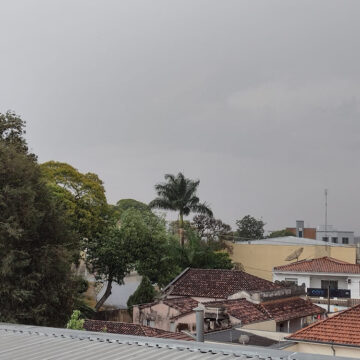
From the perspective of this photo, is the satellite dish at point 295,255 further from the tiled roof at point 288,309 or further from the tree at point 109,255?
the tree at point 109,255

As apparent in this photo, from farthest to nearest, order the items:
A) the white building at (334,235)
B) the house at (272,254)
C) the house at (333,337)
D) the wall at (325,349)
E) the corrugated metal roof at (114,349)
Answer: the white building at (334,235) → the house at (272,254) → the house at (333,337) → the wall at (325,349) → the corrugated metal roof at (114,349)

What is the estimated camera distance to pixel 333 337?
14.9m

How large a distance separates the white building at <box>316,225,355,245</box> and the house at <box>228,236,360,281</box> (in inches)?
912

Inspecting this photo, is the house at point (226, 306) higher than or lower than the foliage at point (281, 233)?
lower

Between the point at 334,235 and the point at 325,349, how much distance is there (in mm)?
58796

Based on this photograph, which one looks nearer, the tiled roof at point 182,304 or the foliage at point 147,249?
the tiled roof at point 182,304

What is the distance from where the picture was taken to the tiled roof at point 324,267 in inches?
1497

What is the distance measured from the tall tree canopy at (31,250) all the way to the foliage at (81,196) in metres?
12.3

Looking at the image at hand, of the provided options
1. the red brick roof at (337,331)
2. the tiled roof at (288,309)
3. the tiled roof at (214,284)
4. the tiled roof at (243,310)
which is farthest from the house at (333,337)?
the tiled roof at (214,284)

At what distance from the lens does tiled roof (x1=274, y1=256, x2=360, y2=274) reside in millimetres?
38031

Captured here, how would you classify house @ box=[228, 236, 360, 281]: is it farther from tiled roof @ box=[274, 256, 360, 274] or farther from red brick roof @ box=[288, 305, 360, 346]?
red brick roof @ box=[288, 305, 360, 346]

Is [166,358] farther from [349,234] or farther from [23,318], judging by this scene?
[349,234]

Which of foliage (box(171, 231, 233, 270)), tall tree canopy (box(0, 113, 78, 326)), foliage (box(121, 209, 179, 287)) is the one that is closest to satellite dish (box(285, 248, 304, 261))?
foliage (box(171, 231, 233, 270))

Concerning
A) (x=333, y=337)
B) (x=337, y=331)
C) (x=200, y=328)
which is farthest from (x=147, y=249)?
(x=200, y=328)
